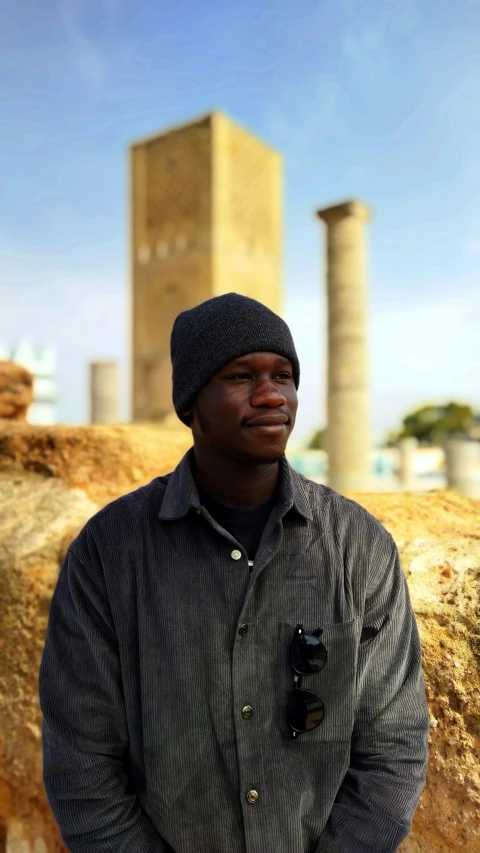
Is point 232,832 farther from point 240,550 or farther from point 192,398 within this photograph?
point 192,398

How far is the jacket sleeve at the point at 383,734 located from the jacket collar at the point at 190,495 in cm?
20

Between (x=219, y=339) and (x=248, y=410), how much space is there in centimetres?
16

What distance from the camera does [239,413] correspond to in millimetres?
1277

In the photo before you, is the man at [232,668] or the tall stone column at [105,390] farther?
the tall stone column at [105,390]

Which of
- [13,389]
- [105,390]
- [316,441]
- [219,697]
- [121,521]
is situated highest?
[105,390]

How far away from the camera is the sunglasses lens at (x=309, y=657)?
4.09 feet

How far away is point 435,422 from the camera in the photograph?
136ft

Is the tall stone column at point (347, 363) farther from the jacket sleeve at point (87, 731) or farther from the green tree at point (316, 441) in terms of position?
the green tree at point (316, 441)

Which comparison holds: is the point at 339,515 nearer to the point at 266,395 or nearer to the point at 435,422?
the point at 266,395

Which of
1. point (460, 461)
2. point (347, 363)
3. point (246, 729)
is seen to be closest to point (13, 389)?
point (246, 729)

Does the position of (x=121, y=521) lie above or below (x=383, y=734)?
above

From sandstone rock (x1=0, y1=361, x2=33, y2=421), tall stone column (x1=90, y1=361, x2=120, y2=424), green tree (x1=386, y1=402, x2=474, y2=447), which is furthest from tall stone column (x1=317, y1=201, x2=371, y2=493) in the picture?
green tree (x1=386, y1=402, x2=474, y2=447)

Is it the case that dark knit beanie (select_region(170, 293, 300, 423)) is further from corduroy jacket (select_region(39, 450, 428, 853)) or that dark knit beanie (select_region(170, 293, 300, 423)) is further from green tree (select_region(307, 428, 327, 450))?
green tree (select_region(307, 428, 327, 450))

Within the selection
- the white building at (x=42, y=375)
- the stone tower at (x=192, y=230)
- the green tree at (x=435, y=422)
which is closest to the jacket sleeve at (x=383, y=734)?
the stone tower at (x=192, y=230)
